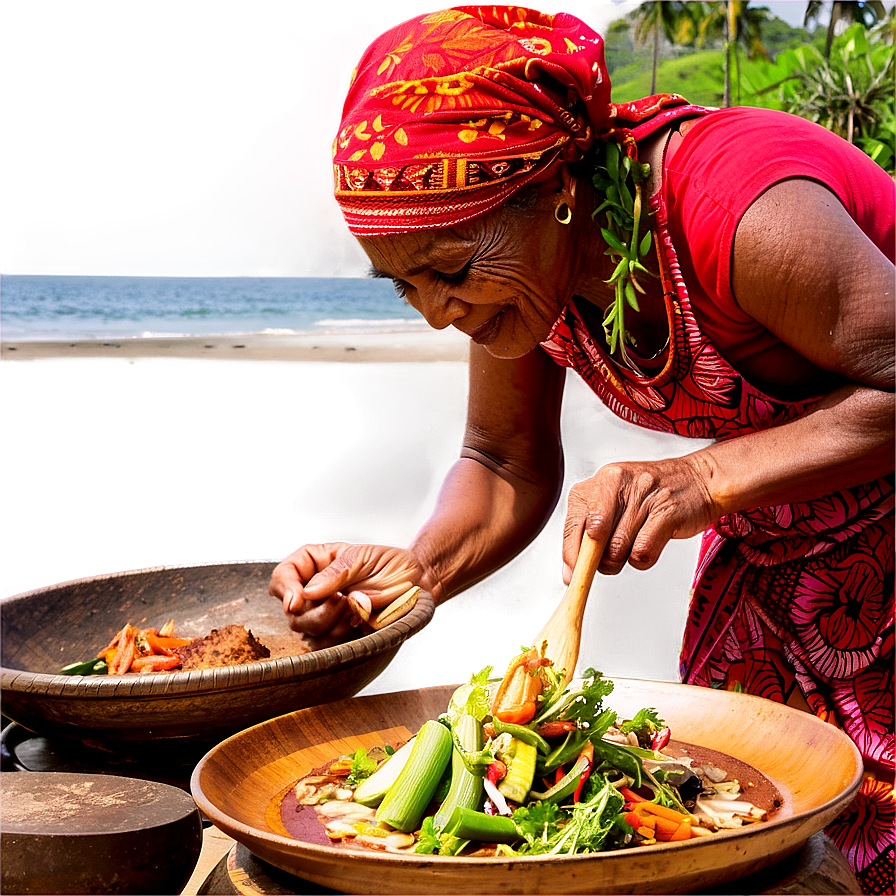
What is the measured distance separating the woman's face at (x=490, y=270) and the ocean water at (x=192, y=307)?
55.7ft

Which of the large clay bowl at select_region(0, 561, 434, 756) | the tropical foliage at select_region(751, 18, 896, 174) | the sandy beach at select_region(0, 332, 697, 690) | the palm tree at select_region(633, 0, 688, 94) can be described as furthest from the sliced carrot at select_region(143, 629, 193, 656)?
the palm tree at select_region(633, 0, 688, 94)

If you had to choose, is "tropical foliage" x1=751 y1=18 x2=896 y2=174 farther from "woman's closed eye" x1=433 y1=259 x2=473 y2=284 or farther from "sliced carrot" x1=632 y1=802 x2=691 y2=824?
"sliced carrot" x1=632 y1=802 x2=691 y2=824

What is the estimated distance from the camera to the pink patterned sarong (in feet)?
4.69

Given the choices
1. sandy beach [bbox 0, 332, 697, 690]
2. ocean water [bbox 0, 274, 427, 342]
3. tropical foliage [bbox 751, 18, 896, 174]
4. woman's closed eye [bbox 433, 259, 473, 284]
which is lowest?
ocean water [bbox 0, 274, 427, 342]

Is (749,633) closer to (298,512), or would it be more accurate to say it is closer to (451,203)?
(451,203)


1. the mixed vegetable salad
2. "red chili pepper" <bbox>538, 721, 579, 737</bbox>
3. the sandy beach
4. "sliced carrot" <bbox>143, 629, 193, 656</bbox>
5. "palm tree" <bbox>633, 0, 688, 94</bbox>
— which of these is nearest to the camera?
the mixed vegetable salad

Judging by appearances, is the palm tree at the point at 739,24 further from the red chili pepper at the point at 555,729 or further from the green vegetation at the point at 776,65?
the red chili pepper at the point at 555,729

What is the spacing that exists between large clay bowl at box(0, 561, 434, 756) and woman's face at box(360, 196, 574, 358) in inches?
18.6

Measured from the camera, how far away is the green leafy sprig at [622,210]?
136cm

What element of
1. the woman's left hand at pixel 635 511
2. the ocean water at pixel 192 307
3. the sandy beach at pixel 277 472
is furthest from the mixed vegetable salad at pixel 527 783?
the ocean water at pixel 192 307

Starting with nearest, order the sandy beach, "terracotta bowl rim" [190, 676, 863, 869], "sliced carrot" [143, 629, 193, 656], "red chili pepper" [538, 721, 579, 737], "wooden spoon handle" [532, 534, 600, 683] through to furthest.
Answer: "terracotta bowl rim" [190, 676, 863, 869] < "red chili pepper" [538, 721, 579, 737] < "wooden spoon handle" [532, 534, 600, 683] < "sliced carrot" [143, 629, 193, 656] < the sandy beach

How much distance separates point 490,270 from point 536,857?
76 centimetres

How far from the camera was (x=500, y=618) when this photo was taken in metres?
3.93

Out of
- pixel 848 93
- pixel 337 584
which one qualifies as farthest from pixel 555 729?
pixel 848 93
